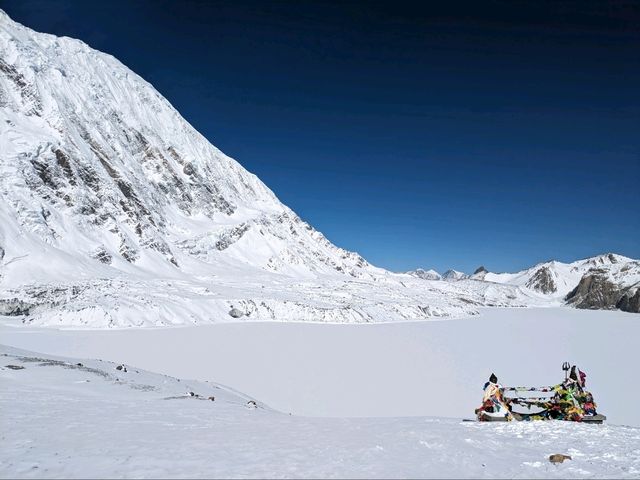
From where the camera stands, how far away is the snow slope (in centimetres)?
934

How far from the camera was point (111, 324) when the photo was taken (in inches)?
2195

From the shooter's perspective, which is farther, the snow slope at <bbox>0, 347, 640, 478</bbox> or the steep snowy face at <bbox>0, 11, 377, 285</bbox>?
the steep snowy face at <bbox>0, 11, 377, 285</bbox>

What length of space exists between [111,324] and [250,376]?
31094mm

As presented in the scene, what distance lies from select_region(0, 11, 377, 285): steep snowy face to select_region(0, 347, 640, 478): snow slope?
212 feet

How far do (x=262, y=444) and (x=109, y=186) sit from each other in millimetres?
119965

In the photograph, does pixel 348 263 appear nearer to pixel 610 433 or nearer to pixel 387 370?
pixel 387 370

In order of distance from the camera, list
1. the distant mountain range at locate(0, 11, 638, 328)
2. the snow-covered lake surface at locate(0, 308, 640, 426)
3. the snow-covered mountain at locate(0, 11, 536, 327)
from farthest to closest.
→ the snow-covered mountain at locate(0, 11, 536, 327)
the distant mountain range at locate(0, 11, 638, 328)
the snow-covered lake surface at locate(0, 308, 640, 426)

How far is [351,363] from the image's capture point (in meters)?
39.5

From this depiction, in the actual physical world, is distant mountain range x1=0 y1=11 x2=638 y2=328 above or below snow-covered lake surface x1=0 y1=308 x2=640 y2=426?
above

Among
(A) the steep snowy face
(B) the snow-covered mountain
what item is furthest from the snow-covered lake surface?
(A) the steep snowy face

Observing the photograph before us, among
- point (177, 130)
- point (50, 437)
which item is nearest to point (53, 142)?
point (177, 130)

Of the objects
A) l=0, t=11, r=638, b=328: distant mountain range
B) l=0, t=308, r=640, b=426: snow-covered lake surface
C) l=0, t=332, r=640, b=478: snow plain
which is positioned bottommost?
l=0, t=332, r=640, b=478: snow plain

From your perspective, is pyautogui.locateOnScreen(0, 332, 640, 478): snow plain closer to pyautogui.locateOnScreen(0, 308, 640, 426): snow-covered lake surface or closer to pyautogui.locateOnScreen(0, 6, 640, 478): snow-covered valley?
pyautogui.locateOnScreen(0, 6, 640, 478): snow-covered valley

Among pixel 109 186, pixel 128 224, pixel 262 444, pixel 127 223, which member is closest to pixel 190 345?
pixel 262 444
